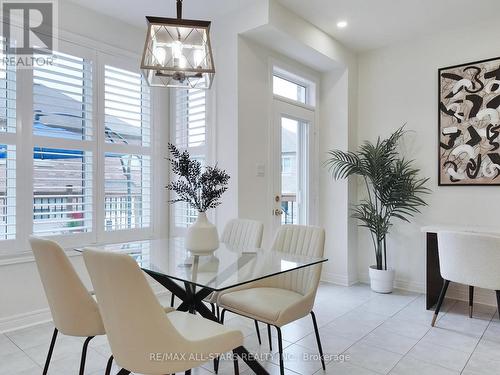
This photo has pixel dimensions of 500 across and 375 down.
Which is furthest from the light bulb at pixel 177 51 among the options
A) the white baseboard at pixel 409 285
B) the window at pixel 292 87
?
the white baseboard at pixel 409 285

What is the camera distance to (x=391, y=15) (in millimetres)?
3564

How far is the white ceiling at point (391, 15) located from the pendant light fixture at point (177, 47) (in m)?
1.66

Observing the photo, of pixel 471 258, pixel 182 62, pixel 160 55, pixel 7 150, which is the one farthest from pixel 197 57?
pixel 471 258

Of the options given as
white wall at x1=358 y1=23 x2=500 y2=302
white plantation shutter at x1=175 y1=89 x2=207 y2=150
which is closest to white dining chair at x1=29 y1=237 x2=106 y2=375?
white plantation shutter at x1=175 y1=89 x2=207 y2=150

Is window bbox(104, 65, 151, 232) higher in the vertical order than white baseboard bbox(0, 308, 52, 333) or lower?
higher

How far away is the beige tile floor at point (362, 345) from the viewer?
2.29 meters

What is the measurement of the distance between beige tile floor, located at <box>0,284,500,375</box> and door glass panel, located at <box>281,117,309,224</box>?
1197 mm

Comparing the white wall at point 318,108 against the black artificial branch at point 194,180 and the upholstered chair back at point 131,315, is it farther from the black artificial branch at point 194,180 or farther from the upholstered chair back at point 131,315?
the upholstered chair back at point 131,315

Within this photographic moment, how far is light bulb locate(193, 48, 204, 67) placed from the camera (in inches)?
81.7

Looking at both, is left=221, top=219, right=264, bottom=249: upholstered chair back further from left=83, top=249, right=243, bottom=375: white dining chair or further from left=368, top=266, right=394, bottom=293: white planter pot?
left=368, top=266, right=394, bottom=293: white planter pot

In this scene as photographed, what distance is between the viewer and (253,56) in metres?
3.60

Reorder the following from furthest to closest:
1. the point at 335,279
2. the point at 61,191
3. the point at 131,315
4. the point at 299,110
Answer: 1. the point at 335,279
2. the point at 299,110
3. the point at 61,191
4. the point at 131,315

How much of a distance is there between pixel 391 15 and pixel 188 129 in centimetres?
243

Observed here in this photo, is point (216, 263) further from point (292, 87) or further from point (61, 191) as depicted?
point (292, 87)
